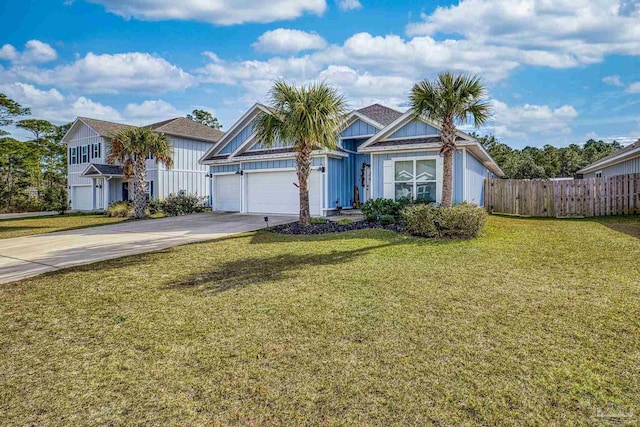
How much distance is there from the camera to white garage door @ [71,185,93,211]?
27.5 m

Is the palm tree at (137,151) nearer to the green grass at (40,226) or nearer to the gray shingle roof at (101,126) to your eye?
the green grass at (40,226)

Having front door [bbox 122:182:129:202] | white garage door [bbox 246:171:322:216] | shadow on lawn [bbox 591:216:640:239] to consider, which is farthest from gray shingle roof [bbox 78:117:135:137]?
shadow on lawn [bbox 591:216:640:239]

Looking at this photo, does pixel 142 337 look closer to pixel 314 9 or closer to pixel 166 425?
pixel 166 425

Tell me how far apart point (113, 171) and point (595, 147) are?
5599 centimetres

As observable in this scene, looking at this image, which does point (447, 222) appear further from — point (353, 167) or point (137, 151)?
point (137, 151)

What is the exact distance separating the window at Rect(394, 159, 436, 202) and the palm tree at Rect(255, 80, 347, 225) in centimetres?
355

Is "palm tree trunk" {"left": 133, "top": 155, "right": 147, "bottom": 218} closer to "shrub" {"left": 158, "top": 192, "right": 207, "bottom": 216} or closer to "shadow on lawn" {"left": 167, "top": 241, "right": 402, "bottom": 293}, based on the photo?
"shrub" {"left": 158, "top": 192, "right": 207, "bottom": 216}

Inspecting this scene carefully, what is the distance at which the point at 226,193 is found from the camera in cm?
2019

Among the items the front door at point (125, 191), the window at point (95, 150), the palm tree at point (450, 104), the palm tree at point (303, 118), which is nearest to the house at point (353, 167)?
the palm tree at point (303, 118)

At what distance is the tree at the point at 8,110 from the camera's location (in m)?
28.4

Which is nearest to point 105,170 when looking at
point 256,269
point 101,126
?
point 101,126

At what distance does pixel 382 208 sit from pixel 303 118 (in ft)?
13.6

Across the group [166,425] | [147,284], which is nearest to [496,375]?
[166,425]

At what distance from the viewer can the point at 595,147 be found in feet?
154
